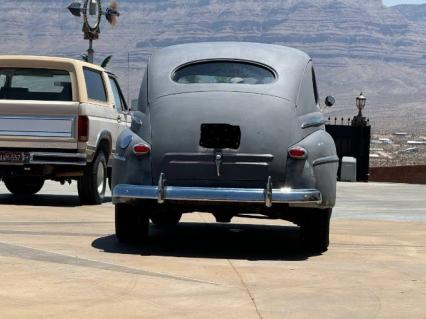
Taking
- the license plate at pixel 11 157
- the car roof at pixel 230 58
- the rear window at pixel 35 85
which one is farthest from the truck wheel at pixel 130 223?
the rear window at pixel 35 85

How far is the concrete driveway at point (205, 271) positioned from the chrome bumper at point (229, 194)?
0.52m

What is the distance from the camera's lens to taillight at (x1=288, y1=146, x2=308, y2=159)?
9.05 metres

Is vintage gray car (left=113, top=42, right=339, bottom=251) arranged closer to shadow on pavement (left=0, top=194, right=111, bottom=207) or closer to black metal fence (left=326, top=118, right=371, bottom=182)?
shadow on pavement (left=0, top=194, right=111, bottom=207)

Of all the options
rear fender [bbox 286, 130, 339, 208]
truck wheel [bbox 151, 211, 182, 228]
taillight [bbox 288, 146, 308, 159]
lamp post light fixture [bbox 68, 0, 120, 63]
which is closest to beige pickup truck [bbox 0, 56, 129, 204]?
truck wheel [bbox 151, 211, 182, 228]

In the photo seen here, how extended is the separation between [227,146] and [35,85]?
249 inches

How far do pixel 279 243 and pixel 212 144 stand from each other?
83.4 inches

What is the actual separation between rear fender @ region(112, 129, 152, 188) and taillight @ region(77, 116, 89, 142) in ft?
15.1

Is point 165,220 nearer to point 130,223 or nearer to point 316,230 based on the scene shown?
point 130,223

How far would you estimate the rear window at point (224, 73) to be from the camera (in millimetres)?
9766

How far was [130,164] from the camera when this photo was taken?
9281 millimetres

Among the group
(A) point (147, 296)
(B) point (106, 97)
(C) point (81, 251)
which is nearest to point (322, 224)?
(C) point (81, 251)

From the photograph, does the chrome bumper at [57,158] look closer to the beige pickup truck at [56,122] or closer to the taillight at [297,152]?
the beige pickup truck at [56,122]

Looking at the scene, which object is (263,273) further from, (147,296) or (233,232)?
(233,232)

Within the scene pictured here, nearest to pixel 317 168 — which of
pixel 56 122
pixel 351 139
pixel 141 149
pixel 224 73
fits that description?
pixel 224 73
